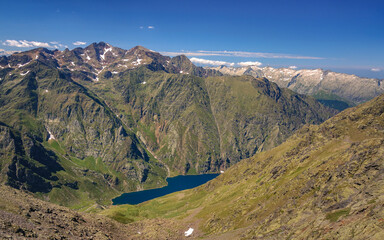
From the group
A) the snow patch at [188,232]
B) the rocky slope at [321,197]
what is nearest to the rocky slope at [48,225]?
the snow patch at [188,232]

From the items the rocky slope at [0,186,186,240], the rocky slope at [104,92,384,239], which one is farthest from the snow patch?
the rocky slope at [0,186,186,240]

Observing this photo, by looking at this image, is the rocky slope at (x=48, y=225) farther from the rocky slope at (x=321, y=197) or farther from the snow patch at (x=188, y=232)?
the rocky slope at (x=321, y=197)

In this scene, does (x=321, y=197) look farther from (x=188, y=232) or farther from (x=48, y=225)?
(x=48, y=225)

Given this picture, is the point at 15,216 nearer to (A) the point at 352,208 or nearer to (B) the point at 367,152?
(A) the point at 352,208

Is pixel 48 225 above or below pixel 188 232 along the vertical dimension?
above

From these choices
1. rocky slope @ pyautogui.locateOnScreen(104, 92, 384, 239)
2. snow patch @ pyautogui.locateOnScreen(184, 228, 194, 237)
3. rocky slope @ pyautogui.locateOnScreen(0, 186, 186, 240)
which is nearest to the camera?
rocky slope @ pyautogui.locateOnScreen(104, 92, 384, 239)

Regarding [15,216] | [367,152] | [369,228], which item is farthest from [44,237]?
[367,152]

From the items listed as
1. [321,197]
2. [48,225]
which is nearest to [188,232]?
[321,197]

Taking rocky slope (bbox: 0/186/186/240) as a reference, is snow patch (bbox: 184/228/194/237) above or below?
below

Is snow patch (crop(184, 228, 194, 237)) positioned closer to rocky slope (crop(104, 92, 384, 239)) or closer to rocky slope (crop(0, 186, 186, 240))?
rocky slope (crop(104, 92, 384, 239))
